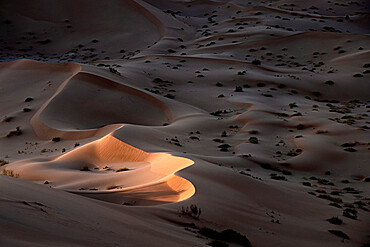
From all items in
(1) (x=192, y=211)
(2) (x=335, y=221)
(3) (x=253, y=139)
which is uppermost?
(3) (x=253, y=139)

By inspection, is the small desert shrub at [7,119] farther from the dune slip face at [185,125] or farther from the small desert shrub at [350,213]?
the small desert shrub at [350,213]

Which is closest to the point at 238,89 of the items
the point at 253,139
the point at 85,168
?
the point at 253,139

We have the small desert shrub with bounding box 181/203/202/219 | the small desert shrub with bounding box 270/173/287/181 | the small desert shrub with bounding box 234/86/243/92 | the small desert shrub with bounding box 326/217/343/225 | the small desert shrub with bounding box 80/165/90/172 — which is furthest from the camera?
the small desert shrub with bounding box 234/86/243/92

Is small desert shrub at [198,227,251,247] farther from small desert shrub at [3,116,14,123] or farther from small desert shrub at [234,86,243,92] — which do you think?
small desert shrub at [234,86,243,92]

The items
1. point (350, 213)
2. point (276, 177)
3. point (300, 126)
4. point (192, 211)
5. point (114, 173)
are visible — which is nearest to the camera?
point (192, 211)

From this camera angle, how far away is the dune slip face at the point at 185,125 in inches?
338

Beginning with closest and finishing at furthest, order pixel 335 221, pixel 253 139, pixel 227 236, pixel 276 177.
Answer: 1. pixel 227 236
2. pixel 335 221
3. pixel 276 177
4. pixel 253 139

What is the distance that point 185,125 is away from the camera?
22312 millimetres

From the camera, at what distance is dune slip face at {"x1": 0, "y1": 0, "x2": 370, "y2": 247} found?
8.59 m

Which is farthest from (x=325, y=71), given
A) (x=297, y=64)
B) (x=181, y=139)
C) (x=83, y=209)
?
(x=83, y=209)

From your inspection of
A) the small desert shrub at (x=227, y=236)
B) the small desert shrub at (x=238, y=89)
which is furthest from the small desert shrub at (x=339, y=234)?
the small desert shrub at (x=238, y=89)

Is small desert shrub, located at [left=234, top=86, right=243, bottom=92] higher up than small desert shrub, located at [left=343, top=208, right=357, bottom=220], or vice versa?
small desert shrub, located at [left=234, top=86, right=243, bottom=92]

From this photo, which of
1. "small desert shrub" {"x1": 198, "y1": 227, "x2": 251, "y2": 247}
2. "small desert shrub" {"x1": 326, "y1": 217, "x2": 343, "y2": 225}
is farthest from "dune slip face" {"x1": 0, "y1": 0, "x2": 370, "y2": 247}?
"small desert shrub" {"x1": 326, "y1": 217, "x2": 343, "y2": 225}

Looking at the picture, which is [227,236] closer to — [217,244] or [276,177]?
[217,244]
